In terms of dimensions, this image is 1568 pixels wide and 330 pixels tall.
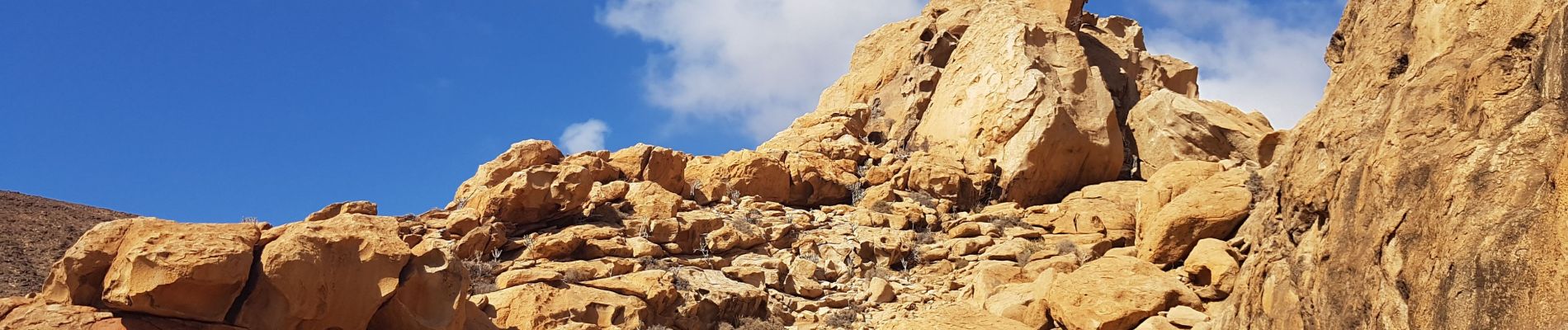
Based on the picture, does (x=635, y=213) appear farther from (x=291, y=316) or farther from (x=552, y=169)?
(x=291, y=316)

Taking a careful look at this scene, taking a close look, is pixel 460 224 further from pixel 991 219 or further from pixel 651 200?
pixel 991 219

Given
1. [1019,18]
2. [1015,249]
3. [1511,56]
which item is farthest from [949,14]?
[1511,56]

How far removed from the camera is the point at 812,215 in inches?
819

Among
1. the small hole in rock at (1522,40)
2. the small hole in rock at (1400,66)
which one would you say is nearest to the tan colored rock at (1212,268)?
the small hole in rock at (1400,66)

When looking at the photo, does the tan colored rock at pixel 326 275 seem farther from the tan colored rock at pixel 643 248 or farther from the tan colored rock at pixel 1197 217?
the tan colored rock at pixel 1197 217

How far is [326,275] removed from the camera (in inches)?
364

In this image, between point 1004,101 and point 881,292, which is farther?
point 1004,101

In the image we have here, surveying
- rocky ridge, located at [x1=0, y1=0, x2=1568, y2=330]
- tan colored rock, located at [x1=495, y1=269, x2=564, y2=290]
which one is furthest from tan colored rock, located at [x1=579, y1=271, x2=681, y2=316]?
tan colored rock, located at [x1=495, y1=269, x2=564, y2=290]

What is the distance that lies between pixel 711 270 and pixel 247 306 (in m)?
9.13

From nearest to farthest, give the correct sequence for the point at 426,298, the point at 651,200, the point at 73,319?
the point at 73,319, the point at 426,298, the point at 651,200

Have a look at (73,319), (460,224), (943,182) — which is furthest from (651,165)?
(73,319)

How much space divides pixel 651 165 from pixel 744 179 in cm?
183

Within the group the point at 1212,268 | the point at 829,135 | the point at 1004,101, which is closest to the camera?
the point at 1212,268

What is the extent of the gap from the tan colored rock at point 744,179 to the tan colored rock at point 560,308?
677 centimetres
